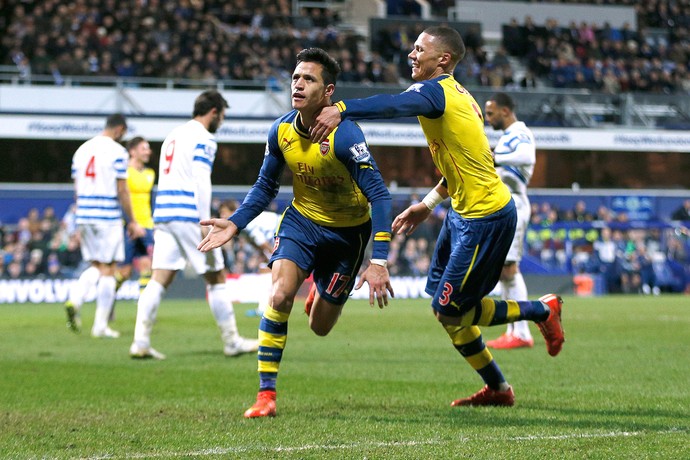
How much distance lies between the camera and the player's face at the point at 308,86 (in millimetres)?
6660

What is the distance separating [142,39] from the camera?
3366cm

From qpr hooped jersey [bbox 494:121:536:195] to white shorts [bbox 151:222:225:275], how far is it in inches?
121

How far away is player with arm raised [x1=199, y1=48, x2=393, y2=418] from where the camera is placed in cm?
670

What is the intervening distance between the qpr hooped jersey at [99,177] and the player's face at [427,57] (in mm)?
7356

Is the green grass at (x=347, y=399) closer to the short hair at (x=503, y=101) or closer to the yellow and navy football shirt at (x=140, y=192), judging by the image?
the yellow and navy football shirt at (x=140, y=192)

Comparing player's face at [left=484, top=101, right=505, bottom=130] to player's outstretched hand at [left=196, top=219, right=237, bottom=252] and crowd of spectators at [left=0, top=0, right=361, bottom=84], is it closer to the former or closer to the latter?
player's outstretched hand at [left=196, top=219, right=237, bottom=252]

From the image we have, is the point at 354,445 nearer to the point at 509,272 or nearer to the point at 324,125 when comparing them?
the point at 324,125

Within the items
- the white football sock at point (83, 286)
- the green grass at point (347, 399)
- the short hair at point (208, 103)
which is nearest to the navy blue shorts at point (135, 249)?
the white football sock at point (83, 286)

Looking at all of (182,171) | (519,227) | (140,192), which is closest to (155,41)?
(140,192)

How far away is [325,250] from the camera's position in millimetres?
7289

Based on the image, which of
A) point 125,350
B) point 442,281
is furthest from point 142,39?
point 442,281

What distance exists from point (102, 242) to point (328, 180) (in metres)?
7.55

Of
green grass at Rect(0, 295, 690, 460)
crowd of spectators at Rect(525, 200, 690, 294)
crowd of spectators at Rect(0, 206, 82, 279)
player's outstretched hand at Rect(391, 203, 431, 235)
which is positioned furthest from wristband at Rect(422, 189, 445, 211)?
crowd of spectators at Rect(525, 200, 690, 294)

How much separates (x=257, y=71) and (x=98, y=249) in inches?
840
